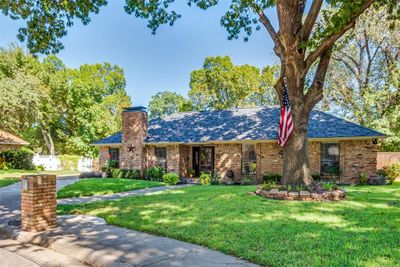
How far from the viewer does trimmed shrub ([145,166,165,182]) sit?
59.5ft

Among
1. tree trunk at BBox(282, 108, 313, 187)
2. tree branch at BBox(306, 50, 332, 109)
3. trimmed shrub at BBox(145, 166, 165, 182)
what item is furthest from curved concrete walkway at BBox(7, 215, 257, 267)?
trimmed shrub at BBox(145, 166, 165, 182)

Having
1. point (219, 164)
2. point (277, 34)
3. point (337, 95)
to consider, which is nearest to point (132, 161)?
point (219, 164)

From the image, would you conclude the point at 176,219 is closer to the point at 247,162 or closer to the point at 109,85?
the point at 247,162

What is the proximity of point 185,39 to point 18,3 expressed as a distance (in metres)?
20.1

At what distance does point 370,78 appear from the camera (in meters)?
25.5

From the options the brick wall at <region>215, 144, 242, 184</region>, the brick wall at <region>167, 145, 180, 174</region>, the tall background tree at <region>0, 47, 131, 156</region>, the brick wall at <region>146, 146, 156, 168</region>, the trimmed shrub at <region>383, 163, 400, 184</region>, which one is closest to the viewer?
the trimmed shrub at <region>383, 163, 400, 184</region>

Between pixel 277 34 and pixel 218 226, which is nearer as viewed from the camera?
pixel 218 226

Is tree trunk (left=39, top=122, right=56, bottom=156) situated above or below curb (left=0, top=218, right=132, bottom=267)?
above

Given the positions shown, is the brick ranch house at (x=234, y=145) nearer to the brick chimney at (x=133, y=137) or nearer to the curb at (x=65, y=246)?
the brick chimney at (x=133, y=137)

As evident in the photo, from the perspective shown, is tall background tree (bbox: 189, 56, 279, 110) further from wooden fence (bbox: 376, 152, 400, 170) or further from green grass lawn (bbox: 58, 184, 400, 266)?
green grass lawn (bbox: 58, 184, 400, 266)

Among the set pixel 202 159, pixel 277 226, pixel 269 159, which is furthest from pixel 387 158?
pixel 277 226

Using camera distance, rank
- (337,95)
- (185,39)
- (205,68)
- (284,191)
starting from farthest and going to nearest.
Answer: (205,68) < (185,39) < (337,95) < (284,191)

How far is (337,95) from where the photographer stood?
26.7 meters

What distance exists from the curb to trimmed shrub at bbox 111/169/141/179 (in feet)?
40.1
